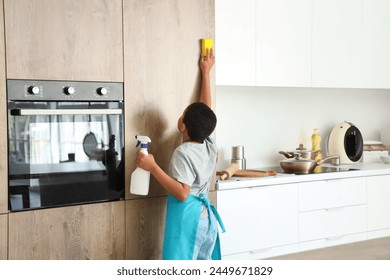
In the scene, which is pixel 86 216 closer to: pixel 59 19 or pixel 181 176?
pixel 181 176

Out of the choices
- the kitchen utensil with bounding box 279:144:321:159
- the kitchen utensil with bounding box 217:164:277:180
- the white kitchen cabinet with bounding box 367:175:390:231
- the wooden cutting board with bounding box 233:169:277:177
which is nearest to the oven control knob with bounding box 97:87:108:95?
the kitchen utensil with bounding box 217:164:277:180

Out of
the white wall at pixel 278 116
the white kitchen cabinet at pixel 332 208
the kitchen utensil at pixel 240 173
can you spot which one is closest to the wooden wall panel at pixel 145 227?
the kitchen utensil at pixel 240 173

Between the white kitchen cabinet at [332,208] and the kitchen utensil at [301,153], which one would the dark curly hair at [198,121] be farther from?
the kitchen utensil at [301,153]

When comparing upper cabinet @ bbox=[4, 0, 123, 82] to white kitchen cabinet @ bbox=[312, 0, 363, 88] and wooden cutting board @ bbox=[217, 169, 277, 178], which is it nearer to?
wooden cutting board @ bbox=[217, 169, 277, 178]

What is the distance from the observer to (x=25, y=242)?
2564 mm

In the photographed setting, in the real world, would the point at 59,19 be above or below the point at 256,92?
above

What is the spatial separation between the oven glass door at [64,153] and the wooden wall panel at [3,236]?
2.4 inches

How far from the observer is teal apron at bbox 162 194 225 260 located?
109 inches

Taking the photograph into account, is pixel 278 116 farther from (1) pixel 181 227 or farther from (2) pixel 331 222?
(1) pixel 181 227

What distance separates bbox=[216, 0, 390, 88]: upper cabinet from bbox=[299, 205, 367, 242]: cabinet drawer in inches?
36.2

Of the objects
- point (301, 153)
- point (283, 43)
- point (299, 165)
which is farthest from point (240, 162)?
point (283, 43)

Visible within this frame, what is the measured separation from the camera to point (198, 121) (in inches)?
109

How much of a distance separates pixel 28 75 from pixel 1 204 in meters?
0.61
